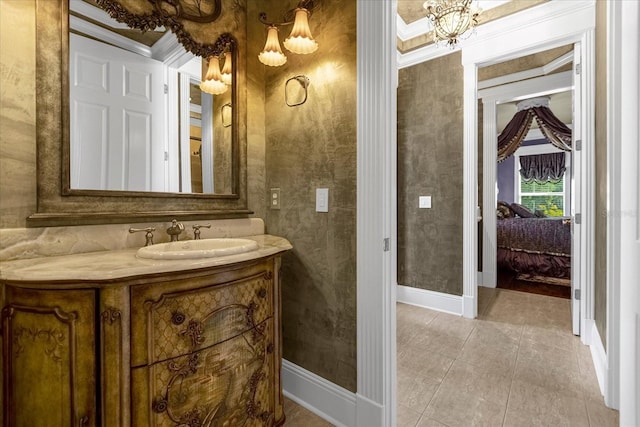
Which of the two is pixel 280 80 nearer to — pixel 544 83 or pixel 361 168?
pixel 361 168

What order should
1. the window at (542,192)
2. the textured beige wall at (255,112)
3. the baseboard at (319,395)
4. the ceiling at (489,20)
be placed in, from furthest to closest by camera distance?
the window at (542,192), the ceiling at (489,20), the textured beige wall at (255,112), the baseboard at (319,395)

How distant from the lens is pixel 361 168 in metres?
1.49

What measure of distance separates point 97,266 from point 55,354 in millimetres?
293

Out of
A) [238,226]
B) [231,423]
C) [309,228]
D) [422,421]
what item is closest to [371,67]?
[309,228]

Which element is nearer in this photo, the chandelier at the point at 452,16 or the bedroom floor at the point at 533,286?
the chandelier at the point at 452,16

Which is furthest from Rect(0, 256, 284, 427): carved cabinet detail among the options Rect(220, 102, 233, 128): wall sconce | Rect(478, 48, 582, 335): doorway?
Rect(478, 48, 582, 335): doorway

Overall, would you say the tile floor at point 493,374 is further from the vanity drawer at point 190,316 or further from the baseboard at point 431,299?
the vanity drawer at point 190,316

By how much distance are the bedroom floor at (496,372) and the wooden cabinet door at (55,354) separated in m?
1.42

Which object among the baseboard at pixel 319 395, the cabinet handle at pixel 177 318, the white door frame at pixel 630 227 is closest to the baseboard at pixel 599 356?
the white door frame at pixel 630 227

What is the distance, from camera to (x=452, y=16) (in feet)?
7.71

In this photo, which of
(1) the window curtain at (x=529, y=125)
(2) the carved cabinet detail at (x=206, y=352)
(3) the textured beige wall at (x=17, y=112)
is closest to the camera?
(2) the carved cabinet detail at (x=206, y=352)

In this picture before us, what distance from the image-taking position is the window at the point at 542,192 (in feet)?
27.2

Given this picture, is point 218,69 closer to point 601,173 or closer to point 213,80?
point 213,80

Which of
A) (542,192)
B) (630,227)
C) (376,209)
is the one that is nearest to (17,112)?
(376,209)
